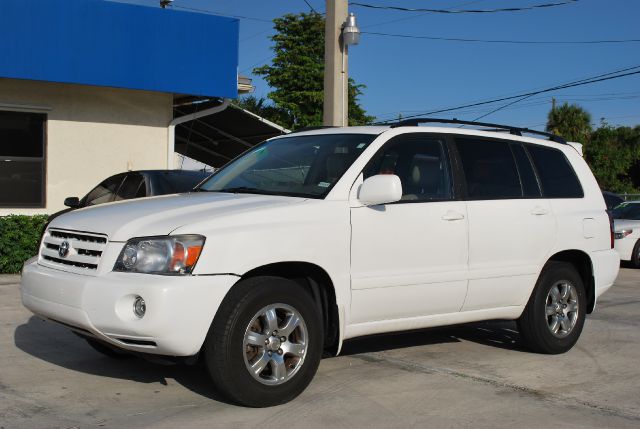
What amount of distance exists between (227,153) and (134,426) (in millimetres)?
16307

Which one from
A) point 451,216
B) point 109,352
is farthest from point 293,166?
point 109,352

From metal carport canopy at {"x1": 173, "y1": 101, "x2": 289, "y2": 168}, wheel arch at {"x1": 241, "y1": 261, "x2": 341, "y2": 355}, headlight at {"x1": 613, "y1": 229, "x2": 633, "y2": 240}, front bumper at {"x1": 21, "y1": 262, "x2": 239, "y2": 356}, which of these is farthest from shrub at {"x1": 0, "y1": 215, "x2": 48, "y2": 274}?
headlight at {"x1": 613, "y1": 229, "x2": 633, "y2": 240}

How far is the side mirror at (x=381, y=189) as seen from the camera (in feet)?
16.8

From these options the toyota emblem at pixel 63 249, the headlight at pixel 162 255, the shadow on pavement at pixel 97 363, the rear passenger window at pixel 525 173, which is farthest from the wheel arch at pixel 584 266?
the toyota emblem at pixel 63 249

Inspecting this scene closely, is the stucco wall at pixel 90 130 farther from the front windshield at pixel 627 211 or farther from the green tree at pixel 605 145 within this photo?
the green tree at pixel 605 145

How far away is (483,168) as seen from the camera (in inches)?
247

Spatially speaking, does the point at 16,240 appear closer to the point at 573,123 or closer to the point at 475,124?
the point at 475,124

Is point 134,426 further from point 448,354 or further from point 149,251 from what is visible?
point 448,354

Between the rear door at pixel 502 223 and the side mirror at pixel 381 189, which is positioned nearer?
the side mirror at pixel 381 189

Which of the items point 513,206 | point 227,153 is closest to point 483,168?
point 513,206

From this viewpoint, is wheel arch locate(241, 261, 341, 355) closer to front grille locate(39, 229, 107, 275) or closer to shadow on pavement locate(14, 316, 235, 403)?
shadow on pavement locate(14, 316, 235, 403)

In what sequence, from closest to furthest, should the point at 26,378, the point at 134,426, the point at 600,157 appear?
1. the point at 134,426
2. the point at 26,378
3. the point at 600,157

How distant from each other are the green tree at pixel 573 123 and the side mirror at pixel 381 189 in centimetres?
3992

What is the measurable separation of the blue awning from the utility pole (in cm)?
211
